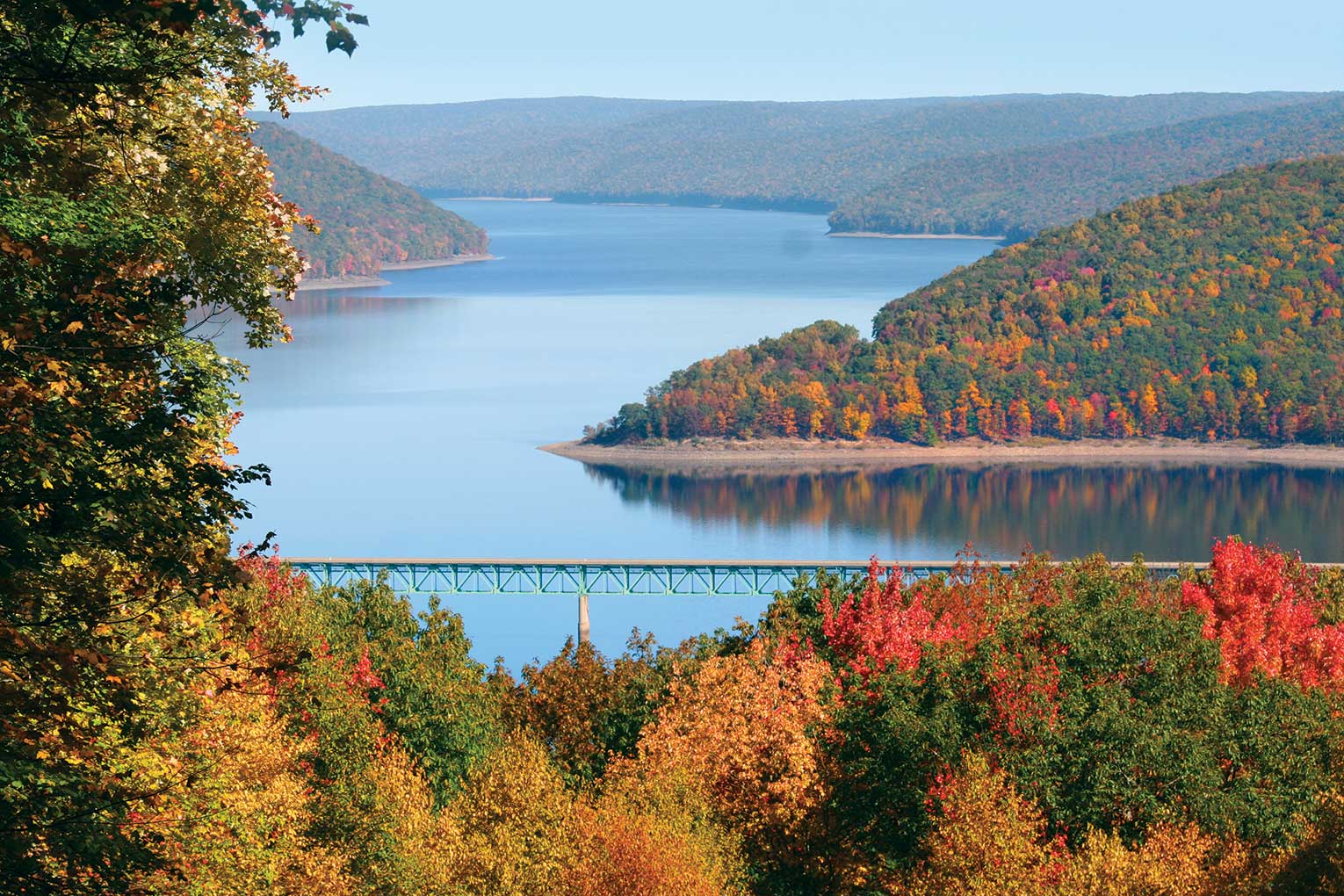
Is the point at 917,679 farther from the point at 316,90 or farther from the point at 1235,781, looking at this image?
the point at 316,90

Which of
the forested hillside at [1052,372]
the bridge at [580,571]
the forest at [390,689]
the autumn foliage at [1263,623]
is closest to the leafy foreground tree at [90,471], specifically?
the forest at [390,689]

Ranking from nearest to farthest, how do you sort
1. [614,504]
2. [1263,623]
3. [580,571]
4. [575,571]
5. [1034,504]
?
1. [1263,623]
2. [580,571]
3. [575,571]
4. [614,504]
5. [1034,504]

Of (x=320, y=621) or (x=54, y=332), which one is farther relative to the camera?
(x=320, y=621)

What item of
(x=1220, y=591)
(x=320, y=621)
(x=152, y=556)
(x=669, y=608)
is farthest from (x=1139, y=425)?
(x=152, y=556)

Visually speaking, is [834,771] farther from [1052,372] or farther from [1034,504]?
[1052,372]

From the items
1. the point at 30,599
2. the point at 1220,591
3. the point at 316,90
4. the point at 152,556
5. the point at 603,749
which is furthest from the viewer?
the point at 1220,591

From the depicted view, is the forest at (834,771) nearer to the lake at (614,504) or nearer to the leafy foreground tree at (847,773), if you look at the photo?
the leafy foreground tree at (847,773)

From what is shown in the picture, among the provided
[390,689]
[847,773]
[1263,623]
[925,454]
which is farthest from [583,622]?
[925,454]
